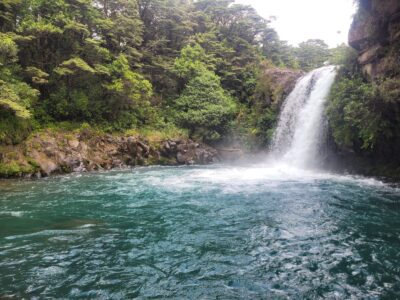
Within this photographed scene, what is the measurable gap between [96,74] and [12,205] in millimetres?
13664

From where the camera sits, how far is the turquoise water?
4.74 metres

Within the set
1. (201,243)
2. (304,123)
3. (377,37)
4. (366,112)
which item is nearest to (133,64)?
(304,123)

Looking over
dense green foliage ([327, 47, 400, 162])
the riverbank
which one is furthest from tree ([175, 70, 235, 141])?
dense green foliage ([327, 47, 400, 162])

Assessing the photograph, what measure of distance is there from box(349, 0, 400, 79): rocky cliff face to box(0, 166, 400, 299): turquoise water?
6.47 m

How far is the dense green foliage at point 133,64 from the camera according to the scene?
1856 centimetres

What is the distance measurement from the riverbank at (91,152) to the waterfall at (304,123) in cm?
592

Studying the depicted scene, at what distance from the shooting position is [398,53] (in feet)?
45.2

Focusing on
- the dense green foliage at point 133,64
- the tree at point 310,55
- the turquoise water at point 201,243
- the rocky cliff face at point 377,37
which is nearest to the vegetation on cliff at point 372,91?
the rocky cliff face at point 377,37

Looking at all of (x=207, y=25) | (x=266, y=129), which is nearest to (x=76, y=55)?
(x=266, y=129)

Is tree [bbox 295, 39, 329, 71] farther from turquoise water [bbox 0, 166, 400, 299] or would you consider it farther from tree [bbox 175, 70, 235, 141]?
turquoise water [bbox 0, 166, 400, 299]

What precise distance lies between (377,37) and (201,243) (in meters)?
14.5

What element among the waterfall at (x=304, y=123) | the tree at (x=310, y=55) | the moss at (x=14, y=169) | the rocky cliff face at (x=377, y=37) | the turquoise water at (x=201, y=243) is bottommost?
the turquoise water at (x=201, y=243)

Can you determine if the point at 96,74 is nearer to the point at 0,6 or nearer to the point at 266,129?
the point at 0,6

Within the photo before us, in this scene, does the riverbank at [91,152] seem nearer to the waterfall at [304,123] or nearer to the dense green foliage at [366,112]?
the waterfall at [304,123]
